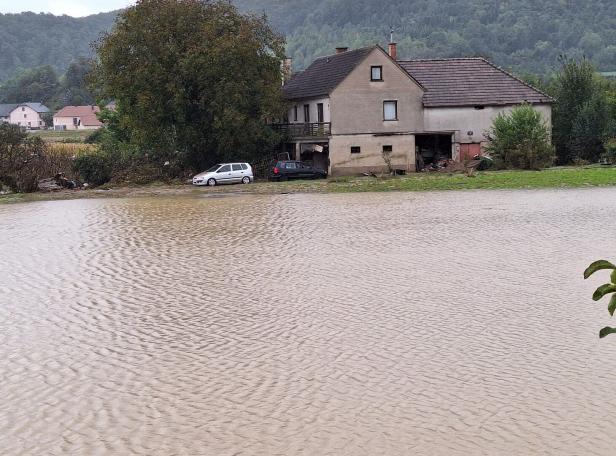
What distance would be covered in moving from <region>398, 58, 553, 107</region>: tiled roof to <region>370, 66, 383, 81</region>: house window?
10.8 feet

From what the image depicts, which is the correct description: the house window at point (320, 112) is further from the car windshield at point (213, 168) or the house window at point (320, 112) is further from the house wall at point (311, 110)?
the car windshield at point (213, 168)

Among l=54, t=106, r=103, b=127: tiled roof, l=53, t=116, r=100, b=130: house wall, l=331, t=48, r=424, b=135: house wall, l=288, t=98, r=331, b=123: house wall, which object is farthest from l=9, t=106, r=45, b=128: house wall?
l=331, t=48, r=424, b=135: house wall

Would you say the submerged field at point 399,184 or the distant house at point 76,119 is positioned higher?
the distant house at point 76,119

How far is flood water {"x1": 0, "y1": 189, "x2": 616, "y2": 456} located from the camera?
9.58 meters

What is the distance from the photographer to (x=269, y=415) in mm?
10117

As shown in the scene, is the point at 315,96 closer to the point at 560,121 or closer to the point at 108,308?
the point at 560,121

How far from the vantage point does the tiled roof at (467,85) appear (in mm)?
54531

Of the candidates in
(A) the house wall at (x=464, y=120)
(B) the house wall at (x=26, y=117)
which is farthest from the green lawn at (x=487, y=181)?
(B) the house wall at (x=26, y=117)

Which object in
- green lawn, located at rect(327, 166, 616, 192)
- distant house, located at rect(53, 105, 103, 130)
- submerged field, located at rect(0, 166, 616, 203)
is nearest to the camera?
green lawn, located at rect(327, 166, 616, 192)

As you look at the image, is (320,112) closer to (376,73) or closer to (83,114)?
(376,73)

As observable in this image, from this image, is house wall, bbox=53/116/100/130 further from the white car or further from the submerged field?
the submerged field

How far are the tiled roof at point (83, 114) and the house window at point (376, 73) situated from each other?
342 ft

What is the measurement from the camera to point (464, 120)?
54438mm

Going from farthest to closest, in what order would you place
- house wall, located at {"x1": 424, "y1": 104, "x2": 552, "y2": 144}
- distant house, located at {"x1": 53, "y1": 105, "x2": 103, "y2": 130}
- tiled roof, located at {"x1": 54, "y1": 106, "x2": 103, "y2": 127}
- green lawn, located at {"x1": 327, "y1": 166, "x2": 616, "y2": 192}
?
tiled roof, located at {"x1": 54, "y1": 106, "x2": 103, "y2": 127}
distant house, located at {"x1": 53, "y1": 105, "x2": 103, "y2": 130}
house wall, located at {"x1": 424, "y1": 104, "x2": 552, "y2": 144}
green lawn, located at {"x1": 327, "y1": 166, "x2": 616, "y2": 192}
